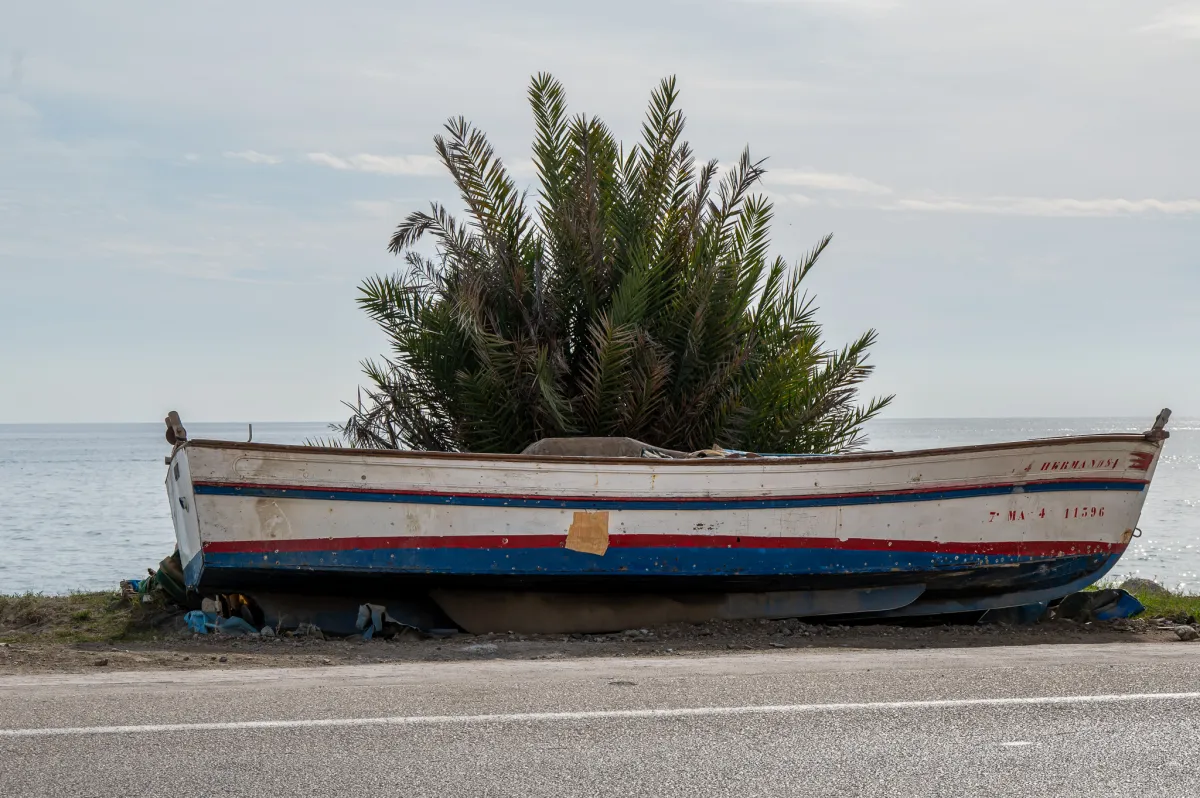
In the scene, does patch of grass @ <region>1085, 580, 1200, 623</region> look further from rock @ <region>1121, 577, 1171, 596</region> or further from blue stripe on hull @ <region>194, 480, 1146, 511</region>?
blue stripe on hull @ <region>194, 480, 1146, 511</region>

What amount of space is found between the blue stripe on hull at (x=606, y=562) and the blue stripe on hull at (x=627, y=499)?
37 centimetres

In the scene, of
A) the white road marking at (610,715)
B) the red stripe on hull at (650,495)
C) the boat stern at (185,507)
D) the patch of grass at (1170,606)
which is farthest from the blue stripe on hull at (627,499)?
→ the white road marking at (610,715)

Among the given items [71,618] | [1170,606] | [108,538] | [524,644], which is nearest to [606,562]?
[524,644]

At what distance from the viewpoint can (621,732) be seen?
5.06 meters

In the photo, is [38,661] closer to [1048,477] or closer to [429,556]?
[429,556]

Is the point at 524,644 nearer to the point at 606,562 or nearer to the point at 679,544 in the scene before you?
the point at 606,562

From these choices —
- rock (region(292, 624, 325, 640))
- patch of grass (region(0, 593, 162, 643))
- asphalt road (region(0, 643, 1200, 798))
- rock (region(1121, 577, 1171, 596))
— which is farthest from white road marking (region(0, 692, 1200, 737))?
rock (region(1121, 577, 1171, 596))

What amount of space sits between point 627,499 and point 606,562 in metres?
0.55

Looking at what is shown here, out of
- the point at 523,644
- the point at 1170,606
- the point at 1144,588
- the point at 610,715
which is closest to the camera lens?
the point at 610,715

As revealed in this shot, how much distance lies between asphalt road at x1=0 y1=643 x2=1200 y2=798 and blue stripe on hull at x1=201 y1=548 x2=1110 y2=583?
261 cm

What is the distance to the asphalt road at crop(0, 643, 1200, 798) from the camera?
14.3 ft

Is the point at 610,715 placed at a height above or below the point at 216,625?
above

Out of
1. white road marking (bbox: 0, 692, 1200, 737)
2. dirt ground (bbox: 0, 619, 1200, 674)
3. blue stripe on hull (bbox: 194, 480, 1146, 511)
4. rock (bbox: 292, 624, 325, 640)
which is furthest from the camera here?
rock (bbox: 292, 624, 325, 640)

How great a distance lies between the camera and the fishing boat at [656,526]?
9516mm
